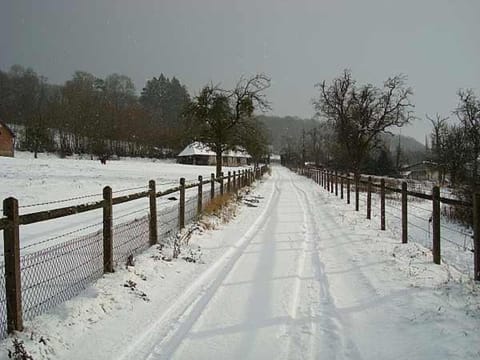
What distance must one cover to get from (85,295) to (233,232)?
5.54m

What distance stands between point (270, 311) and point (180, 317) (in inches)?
42.4

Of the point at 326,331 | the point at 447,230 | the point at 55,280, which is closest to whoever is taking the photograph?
the point at 326,331

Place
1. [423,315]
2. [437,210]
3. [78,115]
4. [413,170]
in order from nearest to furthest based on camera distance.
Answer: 1. [423,315]
2. [437,210]
3. [78,115]
4. [413,170]

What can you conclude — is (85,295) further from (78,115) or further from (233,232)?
(78,115)

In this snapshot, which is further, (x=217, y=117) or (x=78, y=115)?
(x=78, y=115)

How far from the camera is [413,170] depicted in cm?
9731

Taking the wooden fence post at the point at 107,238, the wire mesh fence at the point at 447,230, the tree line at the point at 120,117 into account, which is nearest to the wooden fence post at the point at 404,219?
the wire mesh fence at the point at 447,230

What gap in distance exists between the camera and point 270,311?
4.88 metres

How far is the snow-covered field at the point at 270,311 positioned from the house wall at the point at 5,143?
5672cm

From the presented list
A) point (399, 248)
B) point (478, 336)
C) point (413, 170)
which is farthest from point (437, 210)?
point (413, 170)

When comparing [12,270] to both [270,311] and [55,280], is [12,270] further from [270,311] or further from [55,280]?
[270,311]

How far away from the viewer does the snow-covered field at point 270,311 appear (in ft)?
12.9

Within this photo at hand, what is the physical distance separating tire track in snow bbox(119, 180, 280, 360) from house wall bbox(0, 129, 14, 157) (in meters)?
57.4

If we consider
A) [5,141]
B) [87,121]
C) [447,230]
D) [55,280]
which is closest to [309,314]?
[55,280]
